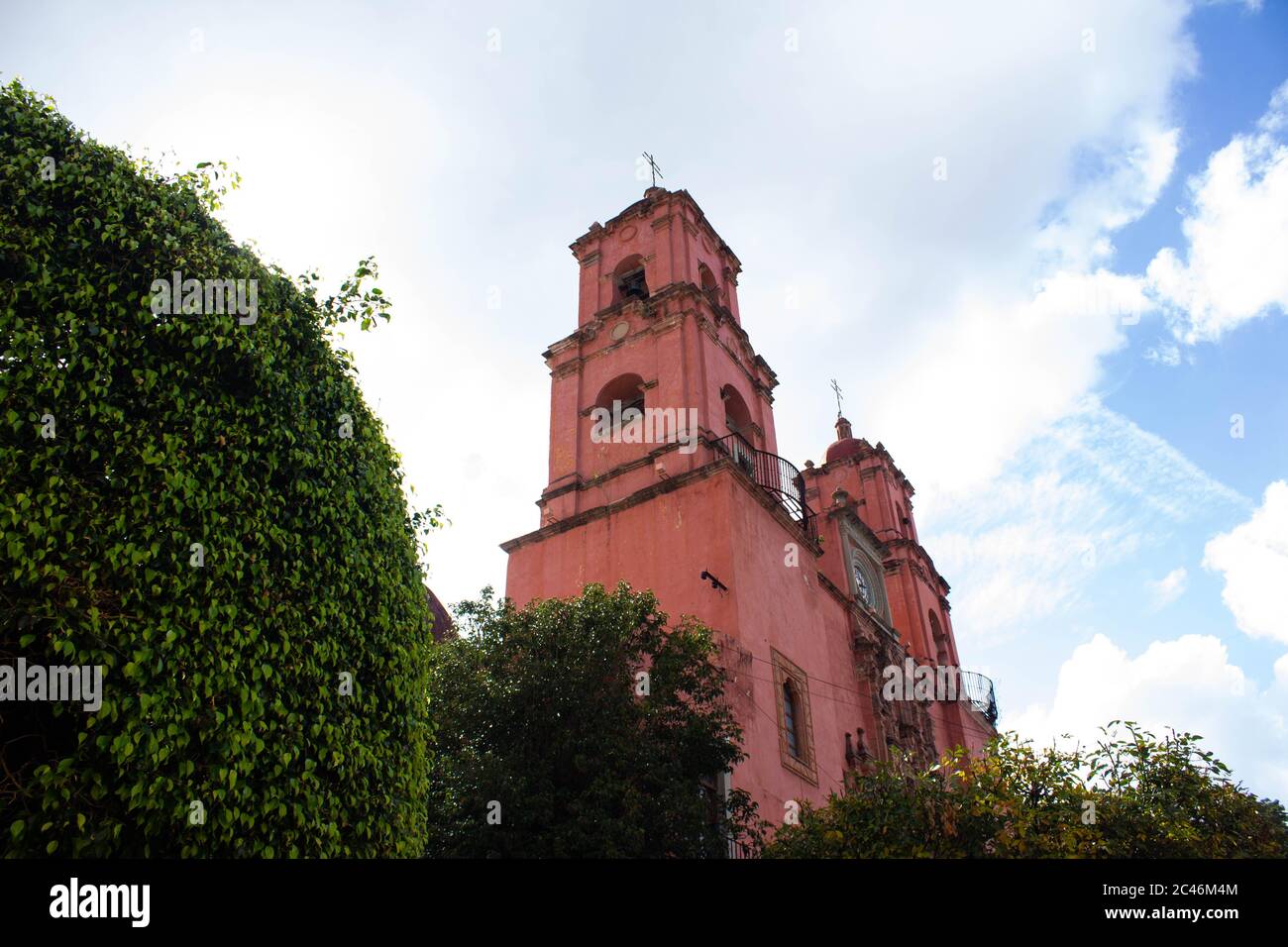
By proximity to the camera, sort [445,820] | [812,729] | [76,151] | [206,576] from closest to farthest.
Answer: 1. [206,576]
2. [76,151]
3. [445,820]
4. [812,729]

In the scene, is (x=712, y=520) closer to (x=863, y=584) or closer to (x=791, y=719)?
(x=791, y=719)

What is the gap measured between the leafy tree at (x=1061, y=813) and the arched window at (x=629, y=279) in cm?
1458

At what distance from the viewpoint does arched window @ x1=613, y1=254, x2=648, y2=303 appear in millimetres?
21438

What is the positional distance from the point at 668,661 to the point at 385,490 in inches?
209

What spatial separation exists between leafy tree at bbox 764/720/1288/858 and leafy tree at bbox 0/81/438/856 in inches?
178

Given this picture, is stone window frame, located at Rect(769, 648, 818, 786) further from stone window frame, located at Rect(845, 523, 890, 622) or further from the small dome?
the small dome

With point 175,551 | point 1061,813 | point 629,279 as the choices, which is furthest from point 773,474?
point 175,551

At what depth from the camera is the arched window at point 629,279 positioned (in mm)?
21438

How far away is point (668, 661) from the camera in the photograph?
12.1 m

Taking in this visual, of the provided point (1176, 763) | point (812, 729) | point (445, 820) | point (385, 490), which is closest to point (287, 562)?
point (385, 490)

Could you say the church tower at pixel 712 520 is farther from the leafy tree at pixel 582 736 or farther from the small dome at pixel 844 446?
the small dome at pixel 844 446

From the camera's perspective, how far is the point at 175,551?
19.8 ft

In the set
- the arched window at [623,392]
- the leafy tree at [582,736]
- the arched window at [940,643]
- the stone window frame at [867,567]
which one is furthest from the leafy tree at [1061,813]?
the arched window at [940,643]
